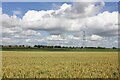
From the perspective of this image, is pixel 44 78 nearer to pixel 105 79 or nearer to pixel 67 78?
pixel 67 78

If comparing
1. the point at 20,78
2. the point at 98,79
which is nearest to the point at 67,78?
the point at 98,79

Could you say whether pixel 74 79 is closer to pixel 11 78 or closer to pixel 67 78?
pixel 67 78

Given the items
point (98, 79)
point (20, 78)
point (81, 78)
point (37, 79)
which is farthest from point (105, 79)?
point (20, 78)

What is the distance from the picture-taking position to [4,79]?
585 inches

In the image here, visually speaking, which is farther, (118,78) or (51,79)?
(118,78)

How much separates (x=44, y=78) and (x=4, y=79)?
2282 millimetres

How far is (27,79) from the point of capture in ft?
48.5

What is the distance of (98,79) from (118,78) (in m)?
1.60

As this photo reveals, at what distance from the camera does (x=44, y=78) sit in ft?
49.4

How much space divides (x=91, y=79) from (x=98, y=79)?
510mm

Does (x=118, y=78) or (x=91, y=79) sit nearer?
(x=91, y=79)

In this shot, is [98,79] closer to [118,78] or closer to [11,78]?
[118,78]

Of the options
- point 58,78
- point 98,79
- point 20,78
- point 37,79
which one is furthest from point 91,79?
point 20,78

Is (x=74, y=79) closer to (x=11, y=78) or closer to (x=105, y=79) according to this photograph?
(x=105, y=79)
